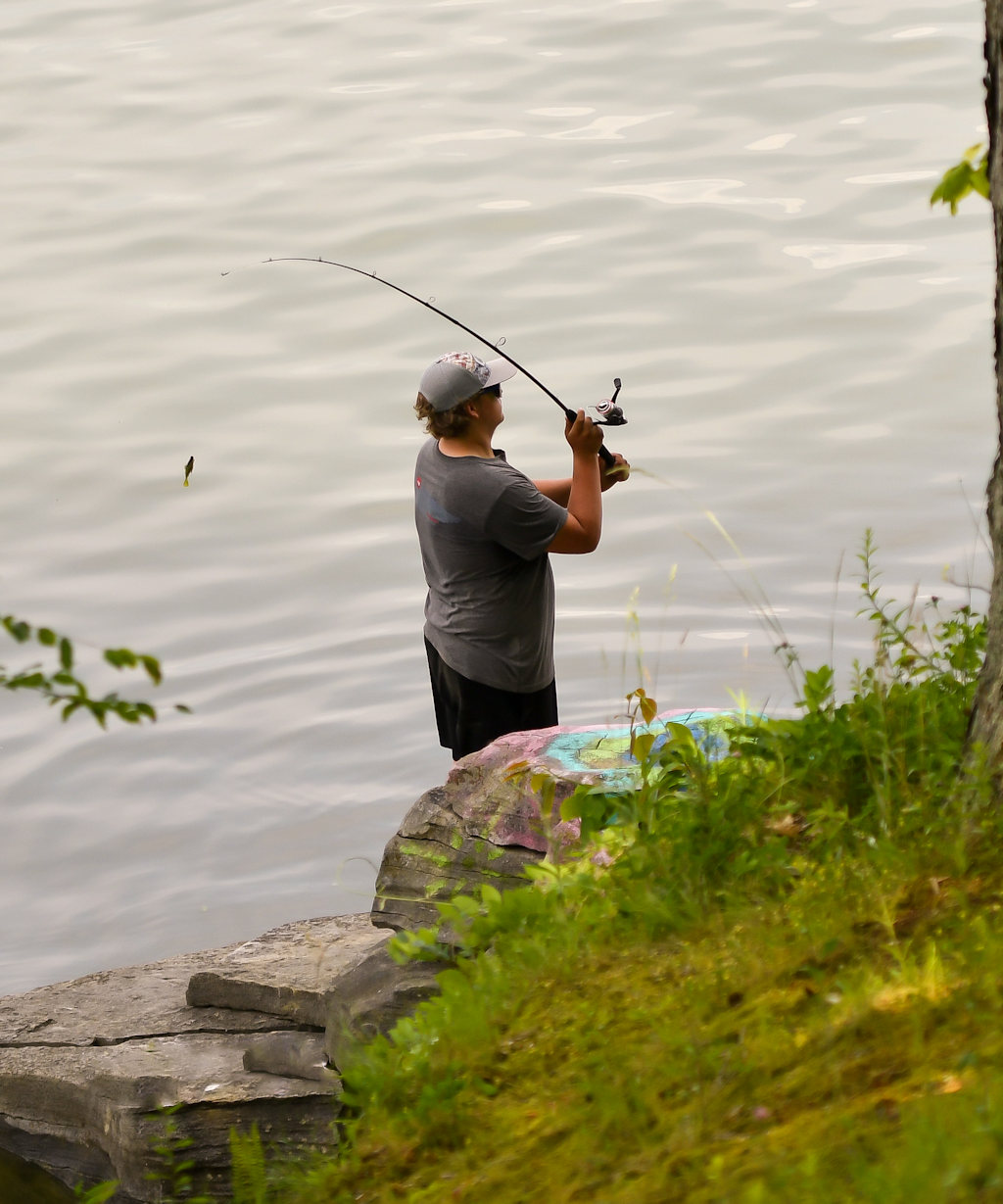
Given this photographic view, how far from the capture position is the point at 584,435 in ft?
17.4

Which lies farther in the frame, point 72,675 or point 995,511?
point 995,511

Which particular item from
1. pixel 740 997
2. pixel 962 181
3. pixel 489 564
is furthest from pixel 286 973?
pixel 962 181

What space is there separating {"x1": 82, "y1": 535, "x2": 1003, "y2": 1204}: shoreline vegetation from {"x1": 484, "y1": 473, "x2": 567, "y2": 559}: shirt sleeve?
1.42 metres

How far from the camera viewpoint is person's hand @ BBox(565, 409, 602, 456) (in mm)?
5297

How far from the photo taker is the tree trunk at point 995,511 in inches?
121

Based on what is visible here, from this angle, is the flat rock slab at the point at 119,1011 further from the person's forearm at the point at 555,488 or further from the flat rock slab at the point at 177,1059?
the person's forearm at the point at 555,488

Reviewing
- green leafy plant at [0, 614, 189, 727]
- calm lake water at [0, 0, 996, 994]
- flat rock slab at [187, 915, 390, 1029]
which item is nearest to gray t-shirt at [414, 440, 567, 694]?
calm lake water at [0, 0, 996, 994]

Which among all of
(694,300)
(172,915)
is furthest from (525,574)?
(694,300)

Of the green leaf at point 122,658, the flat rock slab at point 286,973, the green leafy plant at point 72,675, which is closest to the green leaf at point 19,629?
the green leafy plant at point 72,675

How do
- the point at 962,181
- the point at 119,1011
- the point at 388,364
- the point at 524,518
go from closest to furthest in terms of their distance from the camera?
the point at 962,181, the point at 524,518, the point at 119,1011, the point at 388,364

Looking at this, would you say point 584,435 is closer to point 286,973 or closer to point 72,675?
point 286,973

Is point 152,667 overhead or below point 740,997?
overhead

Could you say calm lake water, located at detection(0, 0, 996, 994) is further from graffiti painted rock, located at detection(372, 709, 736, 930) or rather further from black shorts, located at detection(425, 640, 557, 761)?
graffiti painted rock, located at detection(372, 709, 736, 930)

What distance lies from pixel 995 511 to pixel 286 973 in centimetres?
342
